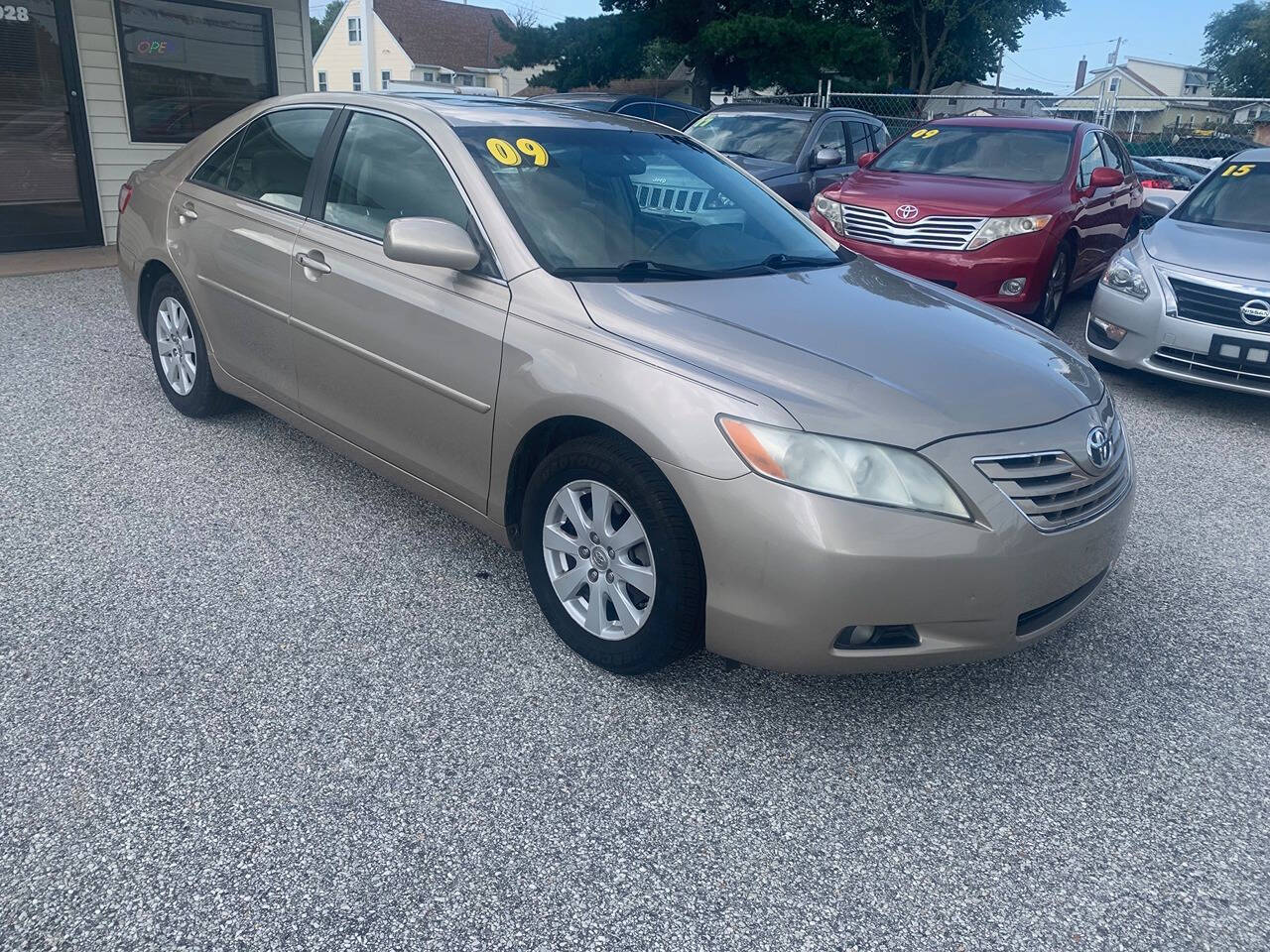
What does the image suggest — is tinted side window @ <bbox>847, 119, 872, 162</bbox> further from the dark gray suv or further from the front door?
the front door

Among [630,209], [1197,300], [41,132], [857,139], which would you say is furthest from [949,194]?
[41,132]

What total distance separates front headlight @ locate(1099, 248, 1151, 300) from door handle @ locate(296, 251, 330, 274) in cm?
498

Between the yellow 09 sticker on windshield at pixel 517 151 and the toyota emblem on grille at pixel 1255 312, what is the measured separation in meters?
4.40

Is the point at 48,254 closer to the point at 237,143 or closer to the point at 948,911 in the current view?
the point at 237,143

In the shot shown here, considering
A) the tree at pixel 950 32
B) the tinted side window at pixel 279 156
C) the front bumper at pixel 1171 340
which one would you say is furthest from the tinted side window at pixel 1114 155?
the tree at pixel 950 32

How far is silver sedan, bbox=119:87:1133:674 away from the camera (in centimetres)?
263

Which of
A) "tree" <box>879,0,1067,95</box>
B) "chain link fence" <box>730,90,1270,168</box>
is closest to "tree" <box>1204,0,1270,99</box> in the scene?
"tree" <box>879,0,1067,95</box>

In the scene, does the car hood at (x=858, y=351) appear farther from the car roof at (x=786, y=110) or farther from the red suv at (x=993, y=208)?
the car roof at (x=786, y=110)

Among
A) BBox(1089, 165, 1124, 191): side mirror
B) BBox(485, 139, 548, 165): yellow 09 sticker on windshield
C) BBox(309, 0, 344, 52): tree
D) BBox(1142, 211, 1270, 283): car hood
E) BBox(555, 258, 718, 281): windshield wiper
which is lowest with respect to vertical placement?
A: BBox(309, 0, 344, 52): tree

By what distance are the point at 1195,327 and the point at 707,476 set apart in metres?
4.68

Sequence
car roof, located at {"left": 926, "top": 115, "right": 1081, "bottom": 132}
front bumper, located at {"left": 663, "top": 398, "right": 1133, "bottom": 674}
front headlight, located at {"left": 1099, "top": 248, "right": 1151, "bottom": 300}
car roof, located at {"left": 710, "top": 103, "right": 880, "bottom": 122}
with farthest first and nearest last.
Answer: car roof, located at {"left": 710, "top": 103, "right": 880, "bottom": 122}, car roof, located at {"left": 926, "top": 115, "right": 1081, "bottom": 132}, front headlight, located at {"left": 1099, "top": 248, "right": 1151, "bottom": 300}, front bumper, located at {"left": 663, "top": 398, "right": 1133, "bottom": 674}

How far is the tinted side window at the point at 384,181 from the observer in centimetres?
357

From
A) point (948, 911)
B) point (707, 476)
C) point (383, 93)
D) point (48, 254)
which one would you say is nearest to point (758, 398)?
point (707, 476)

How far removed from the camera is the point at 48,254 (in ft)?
30.9
